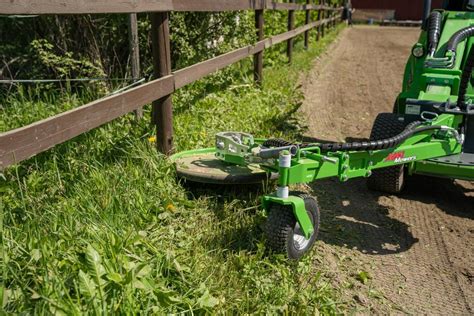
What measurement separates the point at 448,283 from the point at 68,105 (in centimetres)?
349

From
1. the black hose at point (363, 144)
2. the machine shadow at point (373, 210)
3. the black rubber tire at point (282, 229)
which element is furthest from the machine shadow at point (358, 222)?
the black hose at point (363, 144)

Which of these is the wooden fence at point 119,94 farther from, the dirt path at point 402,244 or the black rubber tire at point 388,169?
the black rubber tire at point 388,169

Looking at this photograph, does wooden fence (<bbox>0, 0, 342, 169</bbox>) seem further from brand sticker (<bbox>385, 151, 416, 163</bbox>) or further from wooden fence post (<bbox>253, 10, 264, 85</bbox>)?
brand sticker (<bbox>385, 151, 416, 163</bbox>)

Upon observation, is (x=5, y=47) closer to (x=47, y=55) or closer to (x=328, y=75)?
(x=47, y=55)

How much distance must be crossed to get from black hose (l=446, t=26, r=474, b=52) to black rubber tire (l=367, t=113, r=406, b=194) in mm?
771

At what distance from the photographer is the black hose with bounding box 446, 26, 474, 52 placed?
4.27m

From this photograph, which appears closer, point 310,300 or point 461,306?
point 310,300

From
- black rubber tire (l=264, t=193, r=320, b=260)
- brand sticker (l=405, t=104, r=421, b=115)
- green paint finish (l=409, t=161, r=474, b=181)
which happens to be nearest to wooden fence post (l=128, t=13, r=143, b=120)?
black rubber tire (l=264, t=193, r=320, b=260)

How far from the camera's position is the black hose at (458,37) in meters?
4.27

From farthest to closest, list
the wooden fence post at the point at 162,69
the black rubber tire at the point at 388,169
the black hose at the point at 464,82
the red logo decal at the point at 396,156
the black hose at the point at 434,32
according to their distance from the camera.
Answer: the black hose at the point at 434,32
the black rubber tire at the point at 388,169
the wooden fence post at the point at 162,69
the black hose at the point at 464,82
the red logo decal at the point at 396,156

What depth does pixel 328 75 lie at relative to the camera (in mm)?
10422

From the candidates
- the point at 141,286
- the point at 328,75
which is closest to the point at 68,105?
the point at 141,286

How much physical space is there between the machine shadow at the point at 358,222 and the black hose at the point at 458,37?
4.53ft

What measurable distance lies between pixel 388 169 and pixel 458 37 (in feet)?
4.22
